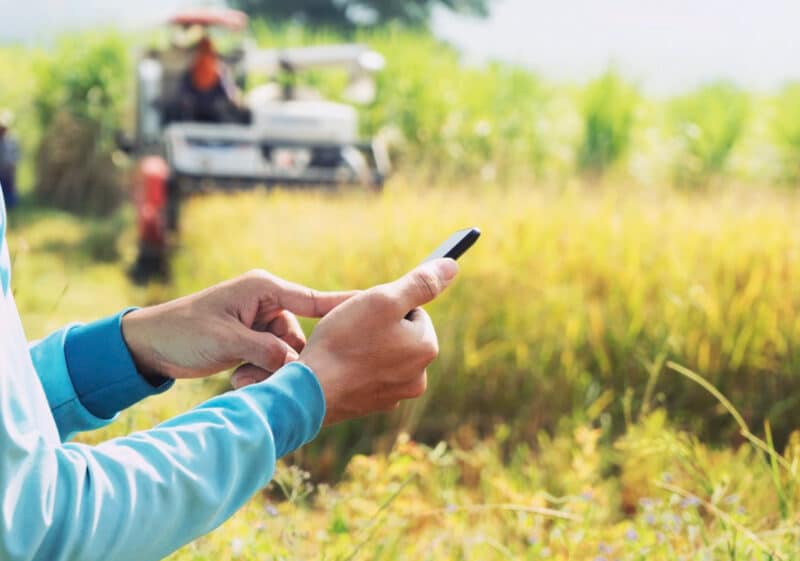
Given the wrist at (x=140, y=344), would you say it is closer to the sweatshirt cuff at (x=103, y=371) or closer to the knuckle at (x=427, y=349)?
the sweatshirt cuff at (x=103, y=371)

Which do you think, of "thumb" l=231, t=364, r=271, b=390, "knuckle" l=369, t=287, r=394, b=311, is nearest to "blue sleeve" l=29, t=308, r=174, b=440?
"thumb" l=231, t=364, r=271, b=390

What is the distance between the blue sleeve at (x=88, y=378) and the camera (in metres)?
1.63

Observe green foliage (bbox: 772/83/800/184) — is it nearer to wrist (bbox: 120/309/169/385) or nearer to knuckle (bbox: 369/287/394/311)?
wrist (bbox: 120/309/169/385)

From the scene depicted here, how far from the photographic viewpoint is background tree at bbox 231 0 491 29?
1864 centimetres

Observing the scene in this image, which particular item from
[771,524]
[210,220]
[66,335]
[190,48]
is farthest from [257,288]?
[190,48]

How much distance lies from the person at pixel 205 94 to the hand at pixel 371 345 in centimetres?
774

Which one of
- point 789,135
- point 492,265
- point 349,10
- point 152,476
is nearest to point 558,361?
point 492,265

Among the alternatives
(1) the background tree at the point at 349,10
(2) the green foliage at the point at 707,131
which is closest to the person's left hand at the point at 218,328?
Result: (2) the green foliage at the point at 707,131

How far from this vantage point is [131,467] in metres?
1.20

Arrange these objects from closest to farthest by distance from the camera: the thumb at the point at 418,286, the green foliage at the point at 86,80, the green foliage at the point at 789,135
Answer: the thumb at the point at 418,286 < the green foliage at the point at 789,135 < the green foliage at the point at 86,80

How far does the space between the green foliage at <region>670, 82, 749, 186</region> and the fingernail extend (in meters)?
9.00

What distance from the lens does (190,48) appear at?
953cm

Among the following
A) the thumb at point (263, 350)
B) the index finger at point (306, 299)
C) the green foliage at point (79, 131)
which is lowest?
the green foliage at point (79, 131)

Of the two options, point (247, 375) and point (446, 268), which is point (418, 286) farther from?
point (247, 375)
